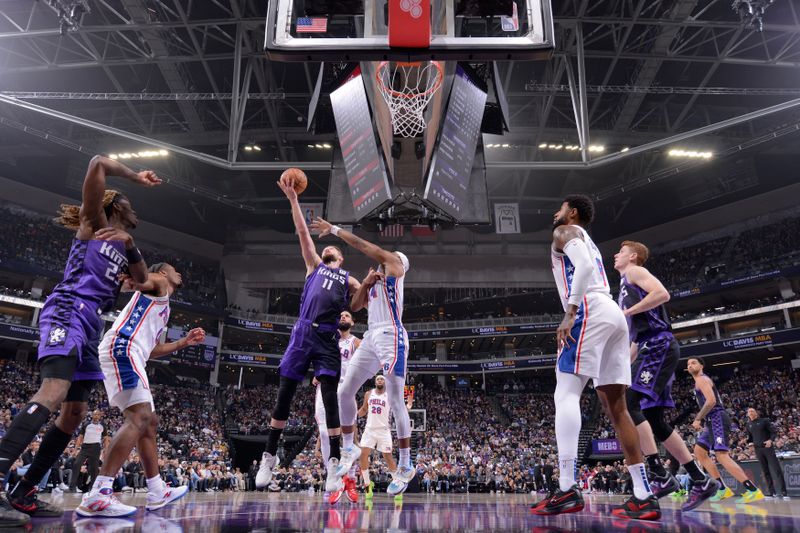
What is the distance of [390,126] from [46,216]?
27.5 m

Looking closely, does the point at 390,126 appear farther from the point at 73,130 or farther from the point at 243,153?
the point at 73,130

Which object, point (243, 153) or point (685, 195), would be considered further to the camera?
point (685, 195)

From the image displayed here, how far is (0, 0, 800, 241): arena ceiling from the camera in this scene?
17.4 metres

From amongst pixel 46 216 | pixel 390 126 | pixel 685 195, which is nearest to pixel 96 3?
pixel 390 126

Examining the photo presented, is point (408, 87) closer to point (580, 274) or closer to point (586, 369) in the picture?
point (580, 274)

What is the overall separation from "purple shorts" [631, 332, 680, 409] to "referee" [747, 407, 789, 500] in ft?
19.1

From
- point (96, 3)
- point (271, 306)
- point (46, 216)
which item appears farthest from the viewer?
point (271, 306)

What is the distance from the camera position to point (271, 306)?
127 feet

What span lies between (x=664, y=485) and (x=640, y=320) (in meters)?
1.50

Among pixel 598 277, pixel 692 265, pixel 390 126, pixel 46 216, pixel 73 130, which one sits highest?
pixel 73 130

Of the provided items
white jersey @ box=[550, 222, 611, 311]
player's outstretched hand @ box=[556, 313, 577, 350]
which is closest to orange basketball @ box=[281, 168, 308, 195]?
white jersey @ box=[550, 222, 611, 311]

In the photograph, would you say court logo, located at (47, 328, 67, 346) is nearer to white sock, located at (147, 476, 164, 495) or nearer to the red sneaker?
white sock, located at (147, 476, 164, 495)

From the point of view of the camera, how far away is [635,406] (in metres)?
4.89

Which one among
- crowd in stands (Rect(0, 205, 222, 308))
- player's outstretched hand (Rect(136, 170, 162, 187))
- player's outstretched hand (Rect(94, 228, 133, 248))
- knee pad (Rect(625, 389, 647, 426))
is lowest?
knee pad (Rect(625, 389, 647, 426))
